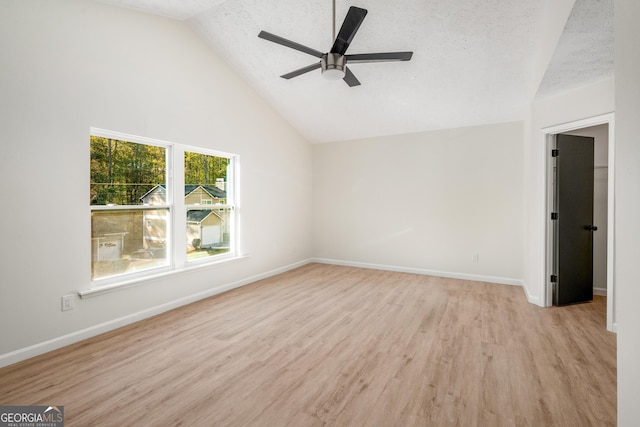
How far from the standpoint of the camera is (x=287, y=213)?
5621mm

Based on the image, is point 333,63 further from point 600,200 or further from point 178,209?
point 600,200

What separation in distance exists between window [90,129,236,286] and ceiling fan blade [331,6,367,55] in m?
2.31

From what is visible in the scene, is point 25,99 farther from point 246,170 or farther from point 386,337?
point 386,337

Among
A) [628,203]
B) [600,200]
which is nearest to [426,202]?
[600,200]

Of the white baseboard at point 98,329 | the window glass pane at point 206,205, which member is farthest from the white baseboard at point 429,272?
the window glass pane at point 206,205

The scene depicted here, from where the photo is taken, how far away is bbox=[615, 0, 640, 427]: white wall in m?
1.08

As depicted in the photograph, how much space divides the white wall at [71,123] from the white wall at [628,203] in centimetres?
375

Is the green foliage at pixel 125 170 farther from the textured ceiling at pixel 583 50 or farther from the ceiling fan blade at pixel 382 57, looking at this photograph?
the textured ceiling at pixel 583 50

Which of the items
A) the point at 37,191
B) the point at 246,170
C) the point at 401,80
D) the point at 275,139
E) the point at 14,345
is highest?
the point at 401,80

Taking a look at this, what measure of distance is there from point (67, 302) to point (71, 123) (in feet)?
5.32

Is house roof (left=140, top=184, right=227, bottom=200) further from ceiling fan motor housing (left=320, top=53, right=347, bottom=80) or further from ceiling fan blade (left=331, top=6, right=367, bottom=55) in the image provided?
ceiling fan blade (left=331, top=6, right=367, bottom=55)

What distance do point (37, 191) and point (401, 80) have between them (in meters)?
4.11

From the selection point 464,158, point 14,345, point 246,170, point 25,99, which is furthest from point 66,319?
point 464,158

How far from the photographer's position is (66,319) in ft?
8.79
